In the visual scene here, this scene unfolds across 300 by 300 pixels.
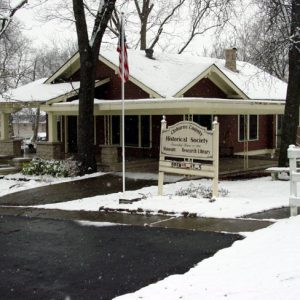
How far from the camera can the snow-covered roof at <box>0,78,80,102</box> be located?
921 inches

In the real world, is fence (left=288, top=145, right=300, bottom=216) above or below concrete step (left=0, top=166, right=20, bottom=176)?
above

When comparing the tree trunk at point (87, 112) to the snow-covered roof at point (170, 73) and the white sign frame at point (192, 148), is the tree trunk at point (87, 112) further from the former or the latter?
the white sign frame at point (192, 148)

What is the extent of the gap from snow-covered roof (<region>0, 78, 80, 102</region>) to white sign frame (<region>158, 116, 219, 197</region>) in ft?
34.3

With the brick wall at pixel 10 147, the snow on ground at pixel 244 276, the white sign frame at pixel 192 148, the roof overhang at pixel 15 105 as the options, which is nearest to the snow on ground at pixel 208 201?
the white sign frame at pixel 192 148

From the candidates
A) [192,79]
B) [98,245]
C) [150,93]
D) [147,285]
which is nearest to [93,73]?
[150,93]

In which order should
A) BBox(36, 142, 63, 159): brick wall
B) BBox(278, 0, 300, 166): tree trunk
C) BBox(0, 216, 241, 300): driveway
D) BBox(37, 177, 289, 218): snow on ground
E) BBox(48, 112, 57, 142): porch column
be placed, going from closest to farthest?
BBox(0, 216, 241, 300): driveway, BBox(37, 177, 289, 218): snow on ground, BBox(278, 0, 300, 166): tree trunk, BBox(36, 142, 63, 159): brick wall, BBox(48, 112, 57, 142): porch column

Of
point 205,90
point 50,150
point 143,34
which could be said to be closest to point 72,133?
point 50,150

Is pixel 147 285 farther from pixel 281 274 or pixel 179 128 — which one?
pixel 179 128

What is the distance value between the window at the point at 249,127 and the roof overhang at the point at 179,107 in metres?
3.41

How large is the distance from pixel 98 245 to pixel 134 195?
499 centimetres

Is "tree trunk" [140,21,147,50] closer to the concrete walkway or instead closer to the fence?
the concrete walkway

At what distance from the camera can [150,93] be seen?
21.4 meters

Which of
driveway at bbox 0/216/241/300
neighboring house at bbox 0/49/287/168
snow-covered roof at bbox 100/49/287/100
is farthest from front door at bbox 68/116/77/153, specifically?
driveway at bbox 0/216/241/300

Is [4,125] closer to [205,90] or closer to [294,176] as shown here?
[205,90]
